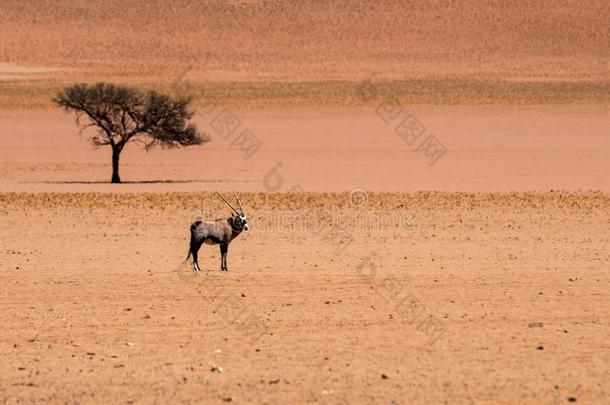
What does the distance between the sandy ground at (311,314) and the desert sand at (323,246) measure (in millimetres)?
41

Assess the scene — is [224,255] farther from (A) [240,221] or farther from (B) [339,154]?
(B) [339,154]

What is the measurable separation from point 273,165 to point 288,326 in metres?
28.5

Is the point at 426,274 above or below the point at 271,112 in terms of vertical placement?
below

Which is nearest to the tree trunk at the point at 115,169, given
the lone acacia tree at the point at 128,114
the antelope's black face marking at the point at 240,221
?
the lone acacia tree at the point at 128,114

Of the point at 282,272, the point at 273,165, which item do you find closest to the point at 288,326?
the point at 282,272

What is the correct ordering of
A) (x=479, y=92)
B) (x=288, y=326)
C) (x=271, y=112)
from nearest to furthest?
(x=288, y=326)
(x=271, y=112)
(x=479, y=92)

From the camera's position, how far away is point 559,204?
26.7m

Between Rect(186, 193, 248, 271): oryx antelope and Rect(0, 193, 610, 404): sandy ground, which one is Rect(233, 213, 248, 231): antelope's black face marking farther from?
Rect(0, 193, 610, 404): sandy ground

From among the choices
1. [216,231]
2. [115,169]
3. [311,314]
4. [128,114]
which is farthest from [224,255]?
[128,114]

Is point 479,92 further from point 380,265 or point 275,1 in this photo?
point 380,265

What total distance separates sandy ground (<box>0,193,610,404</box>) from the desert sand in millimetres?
41

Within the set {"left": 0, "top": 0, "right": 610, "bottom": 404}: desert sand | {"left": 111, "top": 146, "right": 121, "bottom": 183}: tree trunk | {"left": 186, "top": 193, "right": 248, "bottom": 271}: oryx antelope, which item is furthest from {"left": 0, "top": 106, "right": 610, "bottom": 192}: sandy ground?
{"left": 186, "top": 193, "right": 248, "bottom": 271}: oryx antelope

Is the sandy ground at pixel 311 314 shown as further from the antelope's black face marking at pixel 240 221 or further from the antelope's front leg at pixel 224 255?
the antelope's black face marking at pixel 240 221

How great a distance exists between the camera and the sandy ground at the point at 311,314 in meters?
9.88
